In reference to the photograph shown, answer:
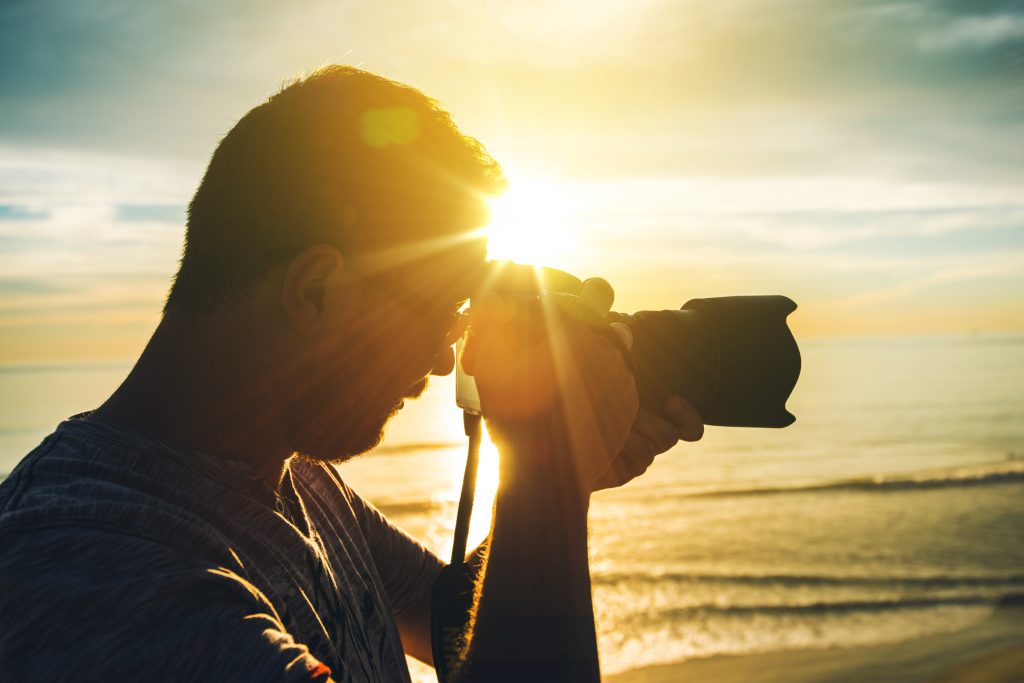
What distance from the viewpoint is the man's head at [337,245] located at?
1.24 meters

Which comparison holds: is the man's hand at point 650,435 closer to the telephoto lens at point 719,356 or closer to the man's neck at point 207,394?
the telephoto lens at point 719,356

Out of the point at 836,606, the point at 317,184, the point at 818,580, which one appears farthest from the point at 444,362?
the point at 818,580

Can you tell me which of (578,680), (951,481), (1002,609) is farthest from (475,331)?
(951,481)

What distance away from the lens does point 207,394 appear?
3.78ft

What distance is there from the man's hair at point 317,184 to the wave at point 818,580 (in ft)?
22.9

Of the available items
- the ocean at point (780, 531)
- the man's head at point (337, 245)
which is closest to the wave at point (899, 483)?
the ocean at point (780, 531)

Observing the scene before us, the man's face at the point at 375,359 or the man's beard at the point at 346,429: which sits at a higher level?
the man's face at the point at 375,359

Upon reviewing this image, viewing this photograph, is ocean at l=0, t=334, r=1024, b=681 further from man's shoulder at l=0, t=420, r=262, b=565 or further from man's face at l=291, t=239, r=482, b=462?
man's shoulder at l=0, t=420, r=262, b=565

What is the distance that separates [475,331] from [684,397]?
19.5 inches

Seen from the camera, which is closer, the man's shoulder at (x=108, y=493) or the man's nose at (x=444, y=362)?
the man's shoulder at (x=108, y=493)

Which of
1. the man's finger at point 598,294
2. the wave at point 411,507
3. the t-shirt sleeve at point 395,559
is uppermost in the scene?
the man's finger at point 598,294

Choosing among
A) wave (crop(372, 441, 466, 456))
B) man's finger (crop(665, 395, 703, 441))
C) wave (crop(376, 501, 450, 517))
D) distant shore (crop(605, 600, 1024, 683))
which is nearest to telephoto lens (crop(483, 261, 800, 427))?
man's finger (crop(665, 395, 703, 441))

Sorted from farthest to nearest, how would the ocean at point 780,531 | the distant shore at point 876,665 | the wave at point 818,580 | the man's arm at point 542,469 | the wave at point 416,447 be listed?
the wave at point 416,447
the wave at point 818,580
the ocean at point 780,531
the distant shore at point 876,665
the man's arm at point 542,469

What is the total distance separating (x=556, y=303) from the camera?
1356mm
